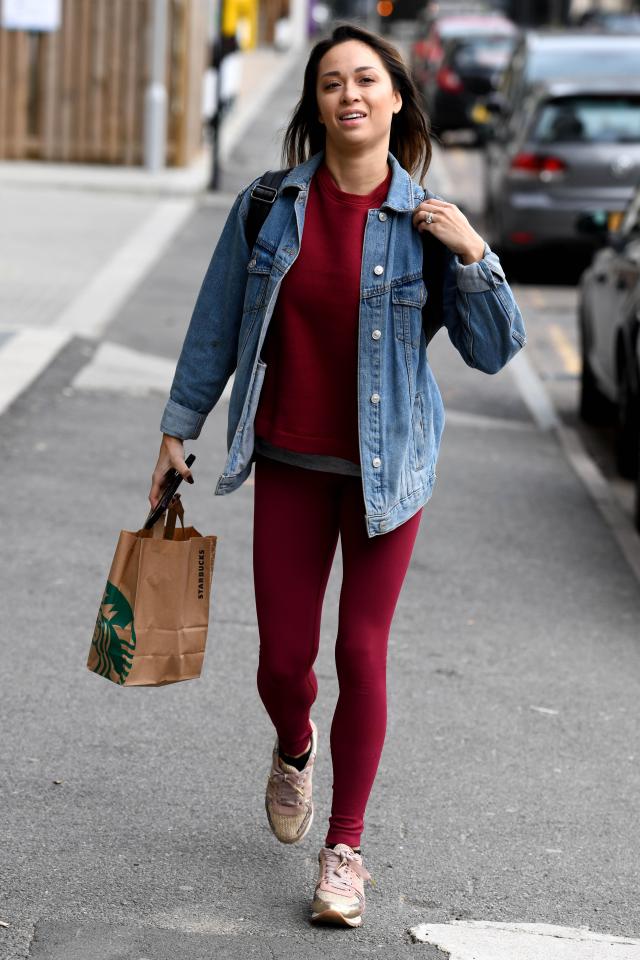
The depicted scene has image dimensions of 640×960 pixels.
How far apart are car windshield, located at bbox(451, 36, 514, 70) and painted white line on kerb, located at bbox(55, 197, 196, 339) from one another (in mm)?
12352

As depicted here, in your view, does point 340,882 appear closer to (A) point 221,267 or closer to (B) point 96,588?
(A) point 221,267

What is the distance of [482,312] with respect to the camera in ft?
12.2

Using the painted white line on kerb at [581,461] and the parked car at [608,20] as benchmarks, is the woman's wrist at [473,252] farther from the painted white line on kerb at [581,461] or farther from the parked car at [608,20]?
the parked car at [608,20]

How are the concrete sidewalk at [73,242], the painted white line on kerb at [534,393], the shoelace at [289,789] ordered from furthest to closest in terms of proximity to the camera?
the concrete sidewalk at [73,242]
the painted white line on kerb at [534,393]
the shoelace at [289,789]

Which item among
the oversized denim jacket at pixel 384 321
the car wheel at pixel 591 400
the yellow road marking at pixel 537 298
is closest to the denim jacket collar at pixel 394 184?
the oversized denim jacket at pixel 384 321

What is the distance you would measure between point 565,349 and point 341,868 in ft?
32.2

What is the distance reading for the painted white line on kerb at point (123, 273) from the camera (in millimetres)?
12125

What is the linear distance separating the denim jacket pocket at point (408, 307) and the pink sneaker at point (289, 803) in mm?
1073

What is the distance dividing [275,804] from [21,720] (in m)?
1.13

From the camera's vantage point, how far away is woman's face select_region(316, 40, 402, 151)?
3.73 m

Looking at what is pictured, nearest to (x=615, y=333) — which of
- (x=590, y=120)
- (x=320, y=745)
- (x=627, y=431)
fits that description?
(x=627, y=431)

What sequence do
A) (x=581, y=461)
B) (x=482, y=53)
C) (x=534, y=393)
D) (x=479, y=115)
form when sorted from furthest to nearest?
(x=482, y=53) → (x=479, y=115) → (x=534, y=393) → (x=581, y=461)

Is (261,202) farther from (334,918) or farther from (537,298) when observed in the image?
(537,298)

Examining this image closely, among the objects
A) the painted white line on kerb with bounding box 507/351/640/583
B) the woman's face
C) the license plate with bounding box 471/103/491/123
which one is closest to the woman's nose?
the woman's face
